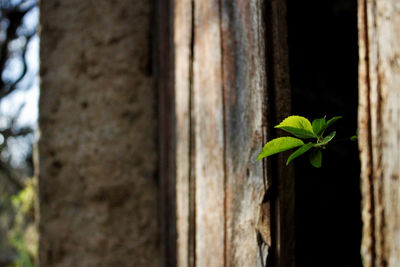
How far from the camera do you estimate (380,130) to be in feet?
1.45

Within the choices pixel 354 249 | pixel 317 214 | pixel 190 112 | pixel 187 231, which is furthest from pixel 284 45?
pixel 354 249

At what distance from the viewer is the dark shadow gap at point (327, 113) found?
128cm

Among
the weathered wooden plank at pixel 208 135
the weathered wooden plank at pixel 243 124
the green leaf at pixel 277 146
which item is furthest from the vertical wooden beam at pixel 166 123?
the green leaf at pixel 277 146

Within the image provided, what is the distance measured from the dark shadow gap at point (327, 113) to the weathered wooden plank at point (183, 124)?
16.8 inches

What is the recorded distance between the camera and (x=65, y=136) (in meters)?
1.24

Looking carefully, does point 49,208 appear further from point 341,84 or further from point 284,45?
point 341,84

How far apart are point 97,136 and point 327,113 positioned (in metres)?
1.03

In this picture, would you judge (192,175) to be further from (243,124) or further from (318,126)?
(318,126)

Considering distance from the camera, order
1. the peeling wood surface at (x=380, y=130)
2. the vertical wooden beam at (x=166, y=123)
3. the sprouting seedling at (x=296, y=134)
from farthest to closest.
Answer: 1. the vertical wooden beam at (x=166, y=123)
2. the sprouting seedling at (x=296, y=134)
3. the peeling wood surface at (x=380, y=130)

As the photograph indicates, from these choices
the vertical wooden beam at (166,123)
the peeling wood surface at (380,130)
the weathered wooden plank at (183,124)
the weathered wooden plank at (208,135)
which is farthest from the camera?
the vertical wooden beam at (166,123)

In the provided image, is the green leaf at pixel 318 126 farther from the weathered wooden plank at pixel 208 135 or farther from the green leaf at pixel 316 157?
the weathered wooden plank at pixel 208 135

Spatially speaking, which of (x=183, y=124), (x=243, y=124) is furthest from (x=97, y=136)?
(x=243, y=124)

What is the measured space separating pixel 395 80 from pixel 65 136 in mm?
1112

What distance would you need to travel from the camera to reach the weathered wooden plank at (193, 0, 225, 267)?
839 millimetres
